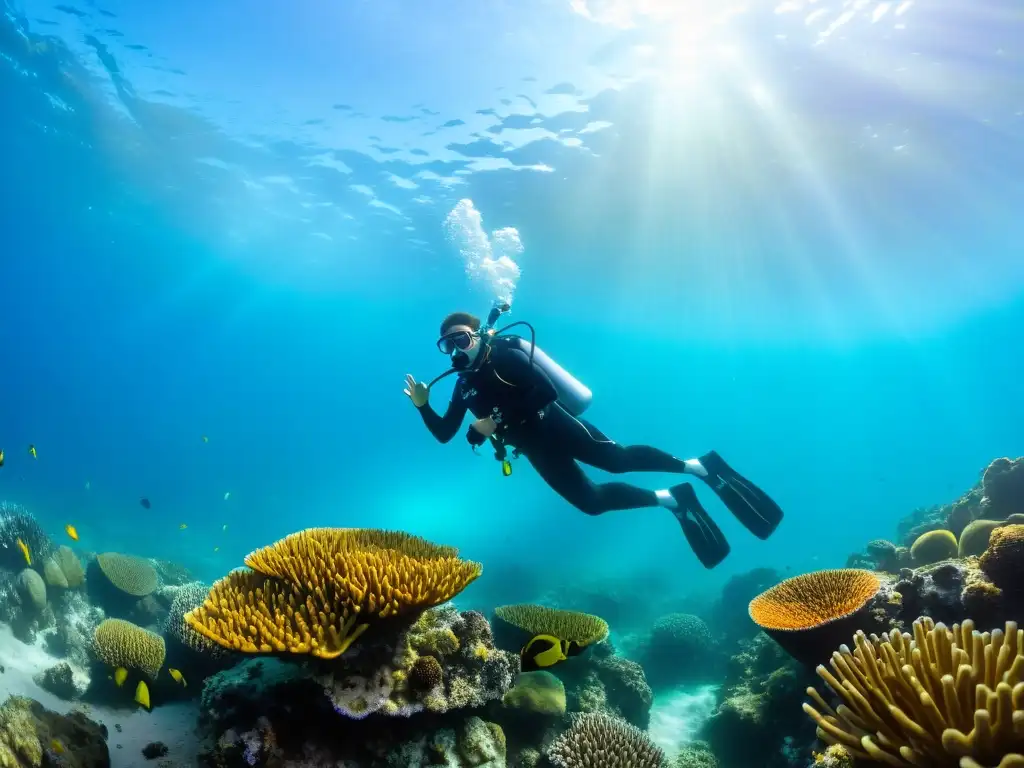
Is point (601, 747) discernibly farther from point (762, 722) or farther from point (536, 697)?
point (762, 722)

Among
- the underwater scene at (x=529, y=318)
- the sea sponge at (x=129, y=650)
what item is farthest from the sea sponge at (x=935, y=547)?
the sea sponge at (x=129, y=650)

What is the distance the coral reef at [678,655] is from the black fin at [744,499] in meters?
5.03

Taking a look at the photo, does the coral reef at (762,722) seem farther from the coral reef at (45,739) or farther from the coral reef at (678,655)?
the coral reef at (45,739)

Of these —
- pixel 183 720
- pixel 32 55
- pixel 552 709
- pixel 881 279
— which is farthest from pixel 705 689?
pixel 881 279

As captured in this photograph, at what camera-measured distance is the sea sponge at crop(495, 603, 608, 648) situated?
19.8ft

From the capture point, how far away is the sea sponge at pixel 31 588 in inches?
324

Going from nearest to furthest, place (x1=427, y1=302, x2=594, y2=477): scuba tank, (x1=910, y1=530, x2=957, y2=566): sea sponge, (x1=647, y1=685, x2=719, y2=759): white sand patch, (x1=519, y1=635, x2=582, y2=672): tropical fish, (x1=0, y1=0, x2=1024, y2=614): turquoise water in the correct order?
(x1=519, y1=635, x2=582, y2=672): tropical fish, (x1=427, y1=302, x2=594, y2=477): scuba tank, (x1=647, y1=685, x2=719, y2=759): white sand patch, (x1=910, y1=530, x2=957, y2=566): sea sponge, (x1=0, y1=0, x2=1024, y2=614): turquoise water

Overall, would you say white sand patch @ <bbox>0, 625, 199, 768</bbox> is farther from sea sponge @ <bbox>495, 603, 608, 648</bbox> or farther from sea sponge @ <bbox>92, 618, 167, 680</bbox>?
sea sponge @ <bbox>495, 603, 608, 648</bbox>

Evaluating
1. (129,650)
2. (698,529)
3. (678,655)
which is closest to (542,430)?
(698,529)

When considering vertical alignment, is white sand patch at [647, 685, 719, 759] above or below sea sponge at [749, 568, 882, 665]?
below

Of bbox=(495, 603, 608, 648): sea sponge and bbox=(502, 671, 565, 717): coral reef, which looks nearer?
bbox=(502, 671, 565, 717): coral reef

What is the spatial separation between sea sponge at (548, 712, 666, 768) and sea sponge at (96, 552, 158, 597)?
8796 mm

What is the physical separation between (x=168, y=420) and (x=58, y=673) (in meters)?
160

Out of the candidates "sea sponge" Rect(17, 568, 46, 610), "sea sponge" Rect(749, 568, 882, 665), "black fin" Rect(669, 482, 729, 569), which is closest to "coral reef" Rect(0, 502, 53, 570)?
"sea sponge" Rect(17, 568, 46, 610)
